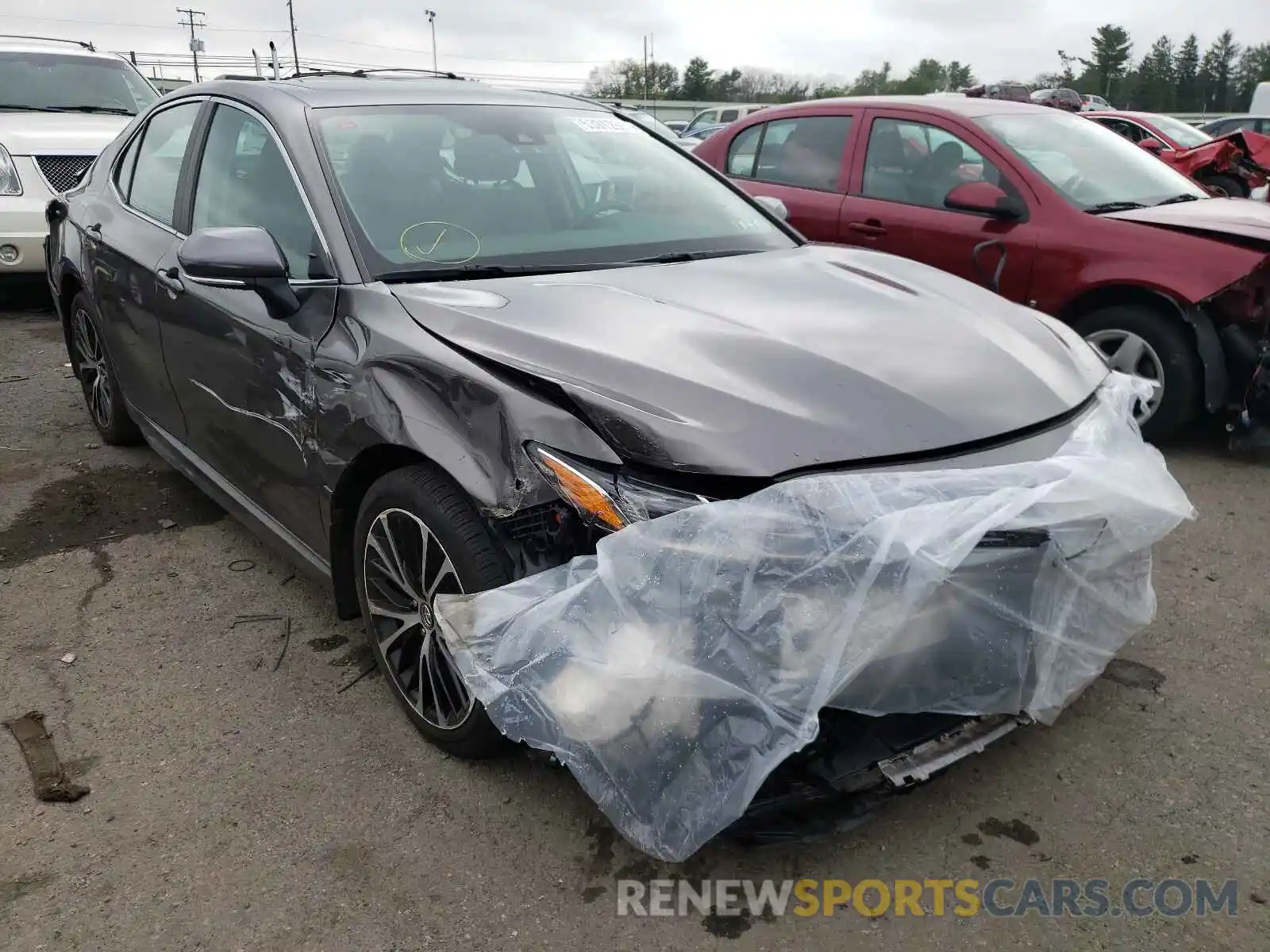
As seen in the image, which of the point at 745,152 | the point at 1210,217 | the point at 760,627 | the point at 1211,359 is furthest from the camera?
the point at 745,152

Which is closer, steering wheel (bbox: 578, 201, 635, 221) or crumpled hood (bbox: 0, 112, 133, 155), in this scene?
steering wheel (bbox: 578, 201, 635, 221)

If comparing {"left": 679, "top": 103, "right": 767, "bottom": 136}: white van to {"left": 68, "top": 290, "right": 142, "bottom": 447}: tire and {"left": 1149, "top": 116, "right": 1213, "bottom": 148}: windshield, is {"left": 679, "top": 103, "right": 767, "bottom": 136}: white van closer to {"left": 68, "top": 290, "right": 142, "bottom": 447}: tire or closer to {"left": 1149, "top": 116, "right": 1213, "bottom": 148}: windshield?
{"left": 1149, "top": 116, "right": 1213, "bottom": 148}: windshield

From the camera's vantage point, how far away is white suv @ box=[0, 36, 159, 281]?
7.17 meters

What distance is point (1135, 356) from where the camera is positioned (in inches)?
187

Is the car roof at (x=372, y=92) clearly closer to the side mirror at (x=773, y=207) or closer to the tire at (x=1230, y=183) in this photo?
the side mirror at (x=773, y=207)

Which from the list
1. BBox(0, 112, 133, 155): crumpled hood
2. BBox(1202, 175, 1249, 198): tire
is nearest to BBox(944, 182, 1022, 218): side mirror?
BBox(1202, 175, 1249, 198): tire

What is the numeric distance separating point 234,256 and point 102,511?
2034mm

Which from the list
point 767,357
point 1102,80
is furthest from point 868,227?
point 1102,80

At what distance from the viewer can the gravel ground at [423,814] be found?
6.60ft

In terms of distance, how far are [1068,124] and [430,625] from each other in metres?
5.01

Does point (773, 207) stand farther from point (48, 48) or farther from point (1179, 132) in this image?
point (1179, 132)

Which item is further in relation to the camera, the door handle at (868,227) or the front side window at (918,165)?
the door handle at (868,227)

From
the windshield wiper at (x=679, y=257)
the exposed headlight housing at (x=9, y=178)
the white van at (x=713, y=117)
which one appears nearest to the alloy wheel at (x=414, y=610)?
the windshield wiper at (x=679, y=257)

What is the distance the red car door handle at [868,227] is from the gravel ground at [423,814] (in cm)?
276
